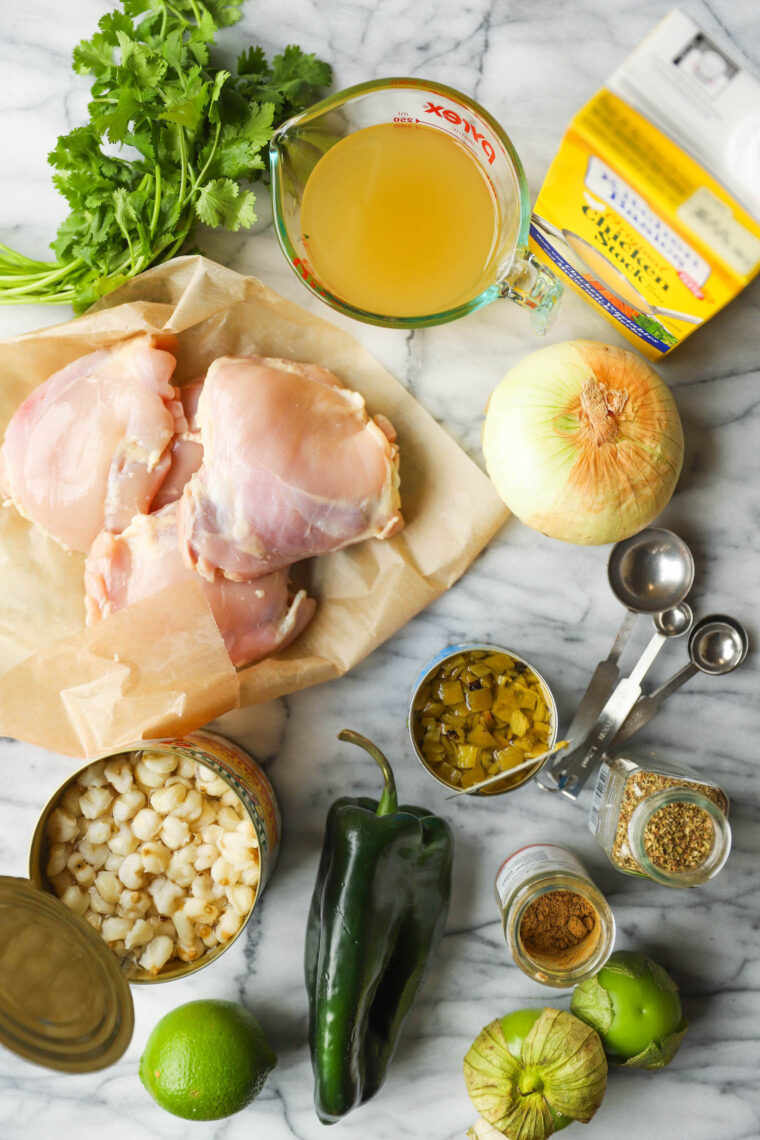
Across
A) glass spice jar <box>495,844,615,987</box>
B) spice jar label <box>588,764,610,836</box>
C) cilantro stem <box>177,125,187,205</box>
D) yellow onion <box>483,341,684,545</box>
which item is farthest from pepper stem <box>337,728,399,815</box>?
cilantro stem <box>177,125,187,205</box>

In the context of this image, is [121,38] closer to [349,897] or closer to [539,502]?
[539,502]

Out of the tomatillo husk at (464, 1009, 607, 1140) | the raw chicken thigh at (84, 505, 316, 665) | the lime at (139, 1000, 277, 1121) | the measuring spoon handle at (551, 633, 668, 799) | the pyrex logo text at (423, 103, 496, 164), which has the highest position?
the pyrex logo text at (423, 103, 496, 164)

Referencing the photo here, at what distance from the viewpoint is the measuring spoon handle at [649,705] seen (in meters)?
1.44

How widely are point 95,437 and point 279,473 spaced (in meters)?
0.31

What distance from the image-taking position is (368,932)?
1.34m

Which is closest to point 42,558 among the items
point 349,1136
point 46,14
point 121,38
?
point 121,38

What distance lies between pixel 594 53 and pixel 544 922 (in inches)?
55.8

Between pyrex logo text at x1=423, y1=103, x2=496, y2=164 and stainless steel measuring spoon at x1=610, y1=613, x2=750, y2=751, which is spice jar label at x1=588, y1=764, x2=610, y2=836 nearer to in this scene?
stainless steel measuring spoon at x1=610, y1=613, x2=750, y2=751

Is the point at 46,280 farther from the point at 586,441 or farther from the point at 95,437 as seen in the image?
the point at 586,441

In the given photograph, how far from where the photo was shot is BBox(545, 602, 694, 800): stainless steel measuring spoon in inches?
55.8

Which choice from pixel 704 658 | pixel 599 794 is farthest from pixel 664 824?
pixel 704 658

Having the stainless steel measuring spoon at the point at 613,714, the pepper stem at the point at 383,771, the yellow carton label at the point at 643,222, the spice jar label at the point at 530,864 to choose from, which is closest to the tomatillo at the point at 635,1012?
the spice jar label at the point at 530,864

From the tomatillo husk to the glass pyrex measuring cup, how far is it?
1.15 meters

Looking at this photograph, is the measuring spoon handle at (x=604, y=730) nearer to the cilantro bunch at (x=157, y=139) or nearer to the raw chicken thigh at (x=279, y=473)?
the raw chicken thigh at (x=279, y=473)
